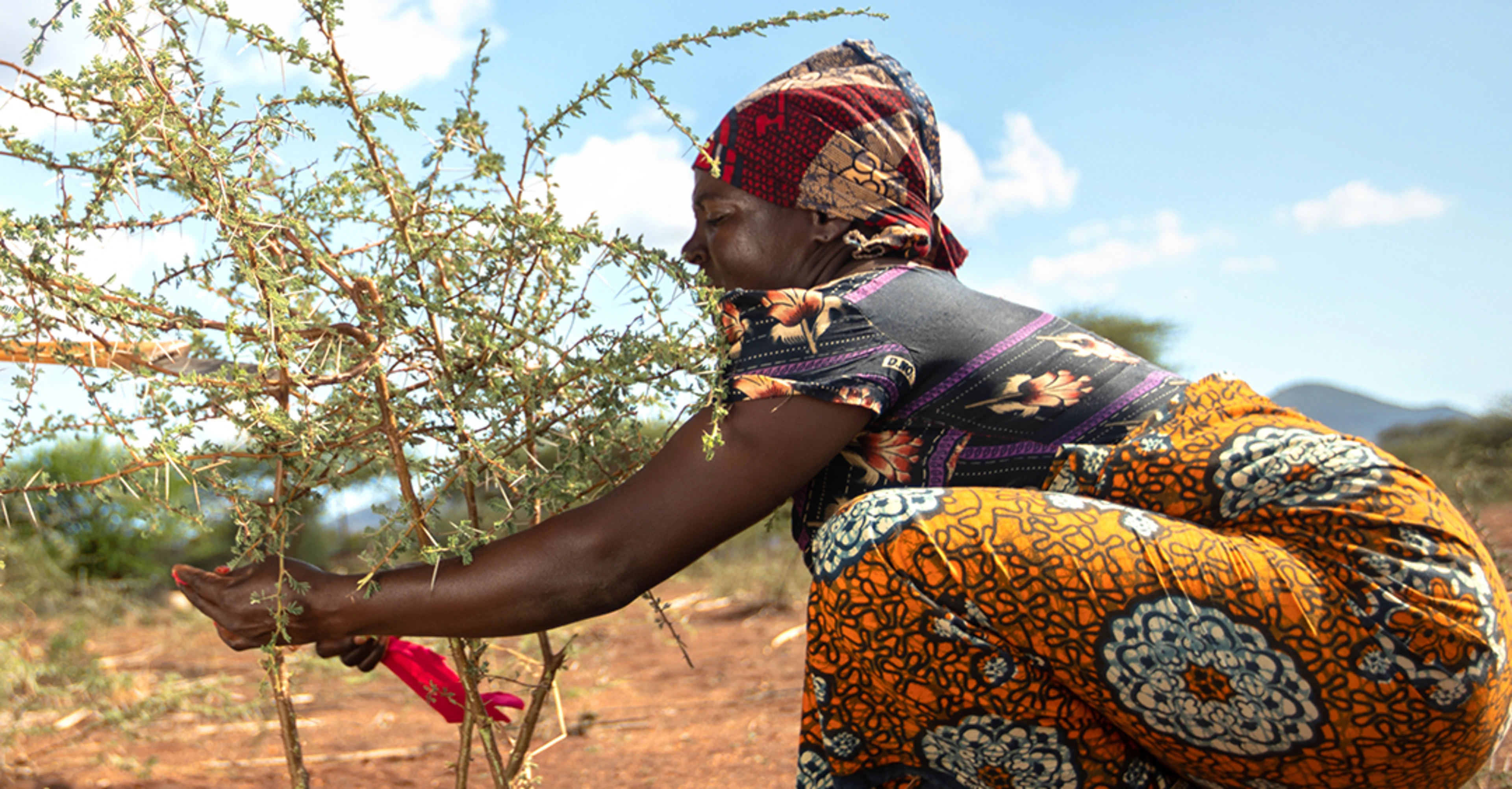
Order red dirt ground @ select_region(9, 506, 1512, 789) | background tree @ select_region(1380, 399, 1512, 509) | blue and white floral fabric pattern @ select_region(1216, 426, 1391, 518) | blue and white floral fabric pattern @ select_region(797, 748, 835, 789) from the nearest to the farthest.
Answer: blue and white floral fabric pattern @ select_region(1216, 426, 1391, 518) → blue and white floral fabric pattern @ select_region(797, 748, 835, 789) → red dirt ground @ select_region(9, 506, 1512, 789) → background tree @ select_region(1380, 399, 1512, 509)

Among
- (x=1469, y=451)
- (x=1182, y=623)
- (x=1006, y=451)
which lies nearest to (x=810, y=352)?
(x=1006, y=451)

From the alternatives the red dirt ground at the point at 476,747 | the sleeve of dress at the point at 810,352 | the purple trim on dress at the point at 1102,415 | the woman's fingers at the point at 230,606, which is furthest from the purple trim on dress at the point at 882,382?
the woman's fingers at the point at 230,606

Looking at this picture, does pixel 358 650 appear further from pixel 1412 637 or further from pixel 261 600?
pixel 1412 637

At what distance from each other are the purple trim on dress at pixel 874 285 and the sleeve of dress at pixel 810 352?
0.03 m

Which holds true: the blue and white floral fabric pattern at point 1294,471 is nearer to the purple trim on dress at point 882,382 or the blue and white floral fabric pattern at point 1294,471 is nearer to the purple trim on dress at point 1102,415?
the purple trim on dress at point 1102,415

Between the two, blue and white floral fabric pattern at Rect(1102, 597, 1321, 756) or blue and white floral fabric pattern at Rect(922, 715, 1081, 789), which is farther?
blue and white floral fabric pattern at Rect(922, 715, 1081, 789)

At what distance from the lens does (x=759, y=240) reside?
7.00 ft

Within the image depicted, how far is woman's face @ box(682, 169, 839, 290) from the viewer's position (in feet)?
6.93

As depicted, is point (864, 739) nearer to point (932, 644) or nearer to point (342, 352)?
point (932, 644)

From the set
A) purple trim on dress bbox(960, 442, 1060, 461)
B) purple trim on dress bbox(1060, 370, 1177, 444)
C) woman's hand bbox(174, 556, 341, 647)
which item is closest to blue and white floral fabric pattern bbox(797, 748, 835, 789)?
purple trim on dress bbox(960, 442, 1060, 461)

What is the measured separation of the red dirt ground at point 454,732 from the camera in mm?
3049

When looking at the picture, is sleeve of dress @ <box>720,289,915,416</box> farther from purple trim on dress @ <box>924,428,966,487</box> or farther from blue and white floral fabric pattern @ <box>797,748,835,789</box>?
blue and white floral fabric pattern @ <box>797,748,835,789</box>

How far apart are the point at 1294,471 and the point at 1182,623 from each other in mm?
315

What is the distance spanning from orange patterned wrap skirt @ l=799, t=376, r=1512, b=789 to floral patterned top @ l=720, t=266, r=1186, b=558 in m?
0.13
